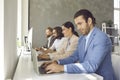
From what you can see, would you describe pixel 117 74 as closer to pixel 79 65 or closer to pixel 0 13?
pixel 79 65

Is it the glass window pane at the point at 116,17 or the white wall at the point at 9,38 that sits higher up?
the glass window pane at the point at 116,17

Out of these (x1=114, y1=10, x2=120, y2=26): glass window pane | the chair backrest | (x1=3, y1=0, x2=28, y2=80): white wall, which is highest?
(x1=114, y1=10, x2=120, y2=26): glass window pane

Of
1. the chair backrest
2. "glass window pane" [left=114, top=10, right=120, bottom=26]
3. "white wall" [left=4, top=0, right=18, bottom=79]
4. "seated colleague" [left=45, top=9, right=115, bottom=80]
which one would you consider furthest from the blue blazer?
"glass window pane" [left=114, top=10, right=120, bottom=26]

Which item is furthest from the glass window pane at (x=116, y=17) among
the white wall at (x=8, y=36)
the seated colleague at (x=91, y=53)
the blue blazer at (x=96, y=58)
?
the white wall at (x=8, y=36)

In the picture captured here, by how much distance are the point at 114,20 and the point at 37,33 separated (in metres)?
2.92

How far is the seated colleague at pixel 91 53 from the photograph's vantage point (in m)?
1.44

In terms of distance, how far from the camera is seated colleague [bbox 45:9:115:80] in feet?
4.74

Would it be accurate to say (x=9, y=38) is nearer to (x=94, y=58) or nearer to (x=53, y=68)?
(x=53, y=68)

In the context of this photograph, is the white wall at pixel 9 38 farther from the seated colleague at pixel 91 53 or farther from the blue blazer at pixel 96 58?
the blue blazer at pixel 96 58

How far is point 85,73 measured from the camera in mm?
1428

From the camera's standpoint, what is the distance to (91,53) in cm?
156

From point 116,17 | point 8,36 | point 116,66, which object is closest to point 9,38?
point 8,36

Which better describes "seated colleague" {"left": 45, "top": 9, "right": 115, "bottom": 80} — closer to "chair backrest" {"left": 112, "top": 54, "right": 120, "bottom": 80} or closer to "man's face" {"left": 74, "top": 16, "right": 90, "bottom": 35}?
"man's face" {"left": 74, "top": 16, "right": 90, "bottom": 35}

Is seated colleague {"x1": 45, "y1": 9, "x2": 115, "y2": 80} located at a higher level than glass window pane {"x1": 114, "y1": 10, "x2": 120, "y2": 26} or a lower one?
lower
